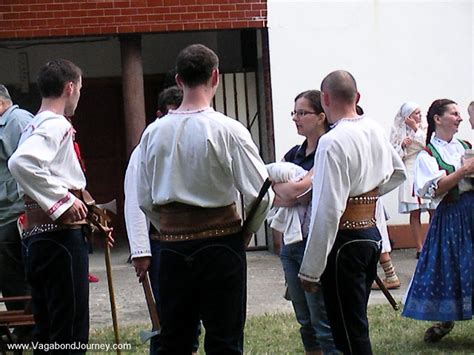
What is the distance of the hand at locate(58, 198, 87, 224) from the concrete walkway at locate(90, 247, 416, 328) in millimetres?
2789

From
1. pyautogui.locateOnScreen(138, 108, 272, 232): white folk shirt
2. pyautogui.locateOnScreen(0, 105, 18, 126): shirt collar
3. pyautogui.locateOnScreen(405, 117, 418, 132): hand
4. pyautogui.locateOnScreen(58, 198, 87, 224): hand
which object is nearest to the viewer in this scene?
pyautogui.locateOnScreen(138, 108, 272, 232): white folk shirt

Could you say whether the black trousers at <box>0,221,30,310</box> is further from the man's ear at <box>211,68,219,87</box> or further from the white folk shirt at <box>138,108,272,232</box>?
the man's ear at <box>211,68,219,87</box>

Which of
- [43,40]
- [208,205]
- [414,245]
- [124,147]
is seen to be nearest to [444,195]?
[208,205]

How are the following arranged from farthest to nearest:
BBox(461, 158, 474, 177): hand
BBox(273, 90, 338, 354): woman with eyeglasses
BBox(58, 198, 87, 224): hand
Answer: BBox(461, 158, 474, 177): hand, BBox(273, 90, 338, 354): woman with eyeglasses, BBox(58, 198, 87, 224): hand

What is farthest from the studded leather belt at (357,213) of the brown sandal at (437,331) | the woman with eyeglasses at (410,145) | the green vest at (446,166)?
the woman with eyeglasses at (410,145)

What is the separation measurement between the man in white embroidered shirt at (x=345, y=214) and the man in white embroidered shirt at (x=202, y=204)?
407mm

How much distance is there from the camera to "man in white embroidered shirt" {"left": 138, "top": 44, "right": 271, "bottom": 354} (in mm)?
4492

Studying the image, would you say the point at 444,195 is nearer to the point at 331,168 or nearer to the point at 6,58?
the point at 331,168

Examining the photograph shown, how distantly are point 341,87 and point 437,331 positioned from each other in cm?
253

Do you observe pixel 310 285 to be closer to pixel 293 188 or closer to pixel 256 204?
pixel 256 204

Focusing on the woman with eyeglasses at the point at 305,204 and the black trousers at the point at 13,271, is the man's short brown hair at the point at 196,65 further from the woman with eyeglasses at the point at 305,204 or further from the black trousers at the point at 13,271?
the black trousers at the point at 13,271

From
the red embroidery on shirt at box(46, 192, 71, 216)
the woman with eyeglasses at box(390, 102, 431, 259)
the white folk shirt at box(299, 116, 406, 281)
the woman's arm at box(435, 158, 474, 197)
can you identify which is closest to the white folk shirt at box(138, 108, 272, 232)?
the white folk shirt at box(299, 116, 406, 281)

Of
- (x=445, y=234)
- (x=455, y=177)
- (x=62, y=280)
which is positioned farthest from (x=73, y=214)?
(x=445, y=234)

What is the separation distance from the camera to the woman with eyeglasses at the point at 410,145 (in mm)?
10062
